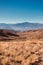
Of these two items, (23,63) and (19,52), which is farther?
(19,52)

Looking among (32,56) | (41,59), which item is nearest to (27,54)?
(32,56)

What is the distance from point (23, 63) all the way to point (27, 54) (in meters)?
1.98

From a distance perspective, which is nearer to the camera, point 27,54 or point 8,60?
point 8,60

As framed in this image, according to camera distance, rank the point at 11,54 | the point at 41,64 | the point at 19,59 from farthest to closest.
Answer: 1. the point at 11,54
2. the point at 19,59
3. the point at 41,64

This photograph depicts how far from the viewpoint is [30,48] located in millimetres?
18812

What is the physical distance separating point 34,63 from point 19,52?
3880mm

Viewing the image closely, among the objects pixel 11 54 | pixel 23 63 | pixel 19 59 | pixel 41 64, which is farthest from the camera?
pixel 11 54

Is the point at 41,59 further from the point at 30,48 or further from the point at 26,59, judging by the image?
the point at 30,48

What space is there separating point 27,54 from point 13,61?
6.76 ft

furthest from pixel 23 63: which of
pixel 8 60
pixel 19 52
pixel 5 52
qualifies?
pixel 5 52

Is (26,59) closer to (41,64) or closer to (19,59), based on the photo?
(19,59)

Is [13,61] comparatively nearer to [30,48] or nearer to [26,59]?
[26,59]

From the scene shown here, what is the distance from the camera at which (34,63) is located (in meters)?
14.7

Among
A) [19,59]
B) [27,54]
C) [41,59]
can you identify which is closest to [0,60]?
[19,59]
